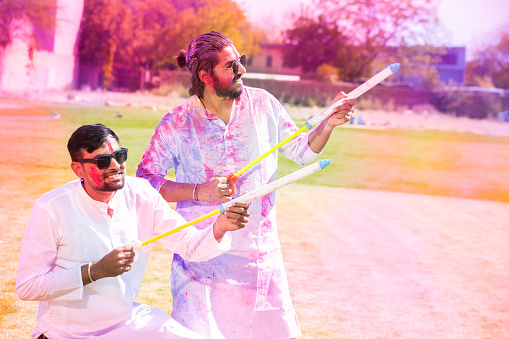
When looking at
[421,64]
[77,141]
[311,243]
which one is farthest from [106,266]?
[421,64]

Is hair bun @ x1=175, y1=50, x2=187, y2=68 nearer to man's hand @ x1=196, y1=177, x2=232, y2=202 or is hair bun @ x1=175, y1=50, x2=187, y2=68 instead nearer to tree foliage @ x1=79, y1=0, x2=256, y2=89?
man's hand @ x1=196, y1=177, x2=232, y2=202

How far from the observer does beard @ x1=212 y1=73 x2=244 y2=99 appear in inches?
101

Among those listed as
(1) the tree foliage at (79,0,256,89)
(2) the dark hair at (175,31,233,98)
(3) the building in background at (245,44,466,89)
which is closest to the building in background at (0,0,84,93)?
(1) the tree foliage at (79,0,256,89)

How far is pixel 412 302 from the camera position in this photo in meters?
4.81

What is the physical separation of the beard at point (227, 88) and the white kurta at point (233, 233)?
6 centimetres

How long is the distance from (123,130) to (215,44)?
12.0m

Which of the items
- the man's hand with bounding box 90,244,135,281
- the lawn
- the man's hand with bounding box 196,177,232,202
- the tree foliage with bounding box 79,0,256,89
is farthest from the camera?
the tree foliage with bounding box 79,0,256,89

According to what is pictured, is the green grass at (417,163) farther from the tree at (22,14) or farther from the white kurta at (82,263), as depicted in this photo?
the white kurta at (82,263)

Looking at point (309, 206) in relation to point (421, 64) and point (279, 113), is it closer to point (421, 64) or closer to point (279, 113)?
point (279, 113)

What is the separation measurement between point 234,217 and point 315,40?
12919mm

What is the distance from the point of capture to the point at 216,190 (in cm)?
238

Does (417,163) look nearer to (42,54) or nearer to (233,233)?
(42,54)

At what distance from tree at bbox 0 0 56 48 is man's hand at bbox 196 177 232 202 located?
12621 mm

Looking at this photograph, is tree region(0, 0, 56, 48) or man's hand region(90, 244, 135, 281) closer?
man's hand region(90, 244, 135, 281)
